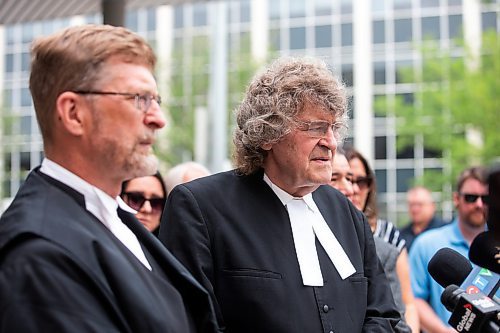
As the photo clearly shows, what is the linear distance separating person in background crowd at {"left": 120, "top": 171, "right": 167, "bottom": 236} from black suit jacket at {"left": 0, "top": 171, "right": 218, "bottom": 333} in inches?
117

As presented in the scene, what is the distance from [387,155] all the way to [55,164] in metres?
44.5

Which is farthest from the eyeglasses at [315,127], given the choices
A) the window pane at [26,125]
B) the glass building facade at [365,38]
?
the window pane at [26,125]

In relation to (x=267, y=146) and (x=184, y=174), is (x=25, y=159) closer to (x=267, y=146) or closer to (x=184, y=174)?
(x=184, y=174)

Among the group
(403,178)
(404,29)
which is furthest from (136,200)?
(404,29)

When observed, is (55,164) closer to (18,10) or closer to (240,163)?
(240,163)

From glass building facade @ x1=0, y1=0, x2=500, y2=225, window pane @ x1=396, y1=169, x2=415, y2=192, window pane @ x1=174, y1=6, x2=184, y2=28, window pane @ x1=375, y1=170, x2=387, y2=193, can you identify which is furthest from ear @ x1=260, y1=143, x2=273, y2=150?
window pane @ x1=174, y1=6, x2=184, y2=28

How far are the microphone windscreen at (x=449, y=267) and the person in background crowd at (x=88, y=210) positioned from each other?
126 cm

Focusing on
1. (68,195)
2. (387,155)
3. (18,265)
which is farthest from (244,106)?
(387,155)

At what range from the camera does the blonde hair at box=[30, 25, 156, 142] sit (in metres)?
2.51

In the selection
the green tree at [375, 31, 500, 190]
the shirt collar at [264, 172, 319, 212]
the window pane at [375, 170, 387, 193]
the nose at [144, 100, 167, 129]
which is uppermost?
the green tree at [375, 31, 500, 190]

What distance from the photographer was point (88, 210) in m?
2.54

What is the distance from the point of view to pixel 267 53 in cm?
3597

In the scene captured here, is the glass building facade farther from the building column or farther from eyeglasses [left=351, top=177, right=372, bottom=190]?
eyeglasses [left=351, top=177, right=372, bottom=190]

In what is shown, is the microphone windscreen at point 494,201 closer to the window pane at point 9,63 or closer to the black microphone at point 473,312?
the black microphone at point 473,312
